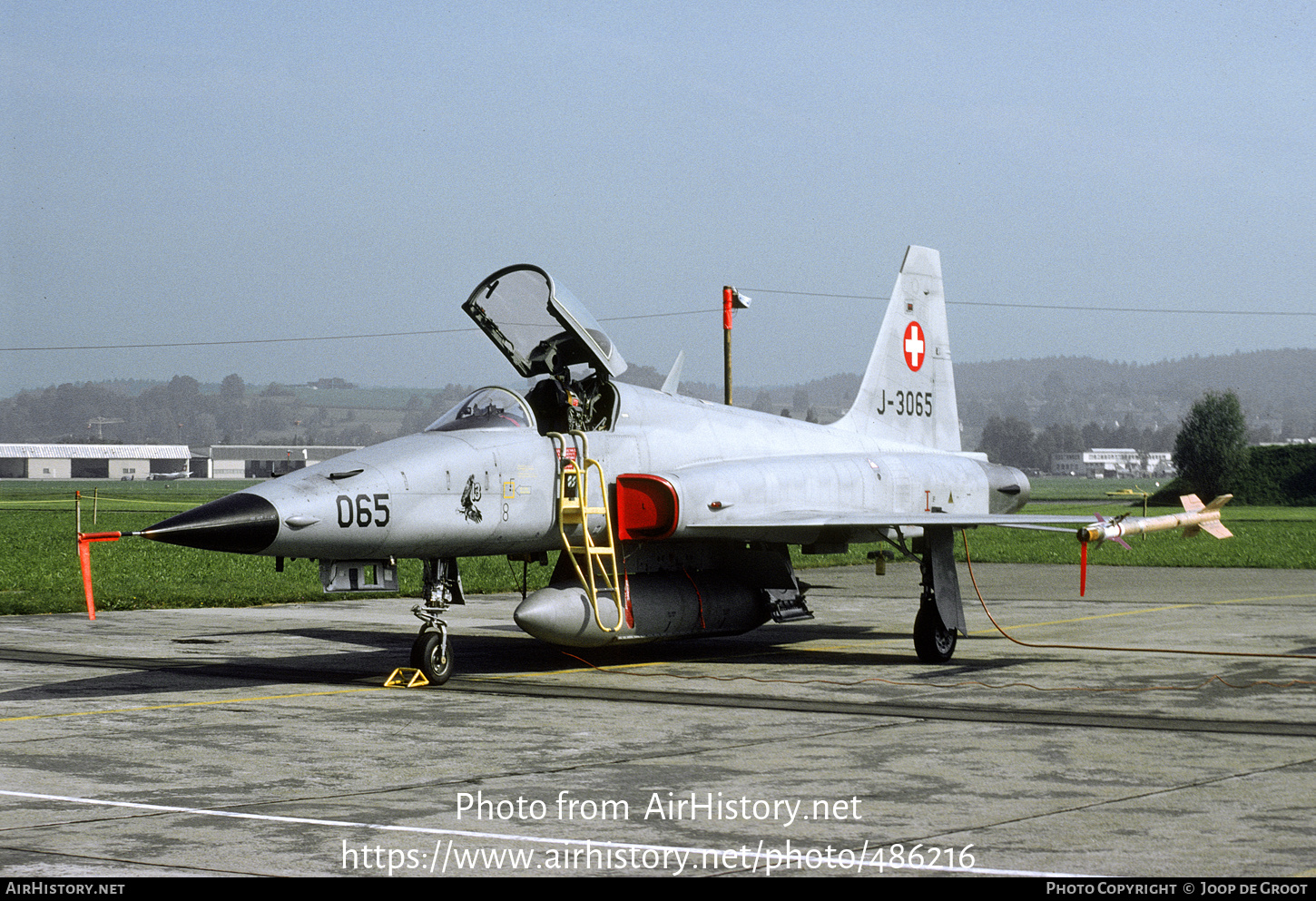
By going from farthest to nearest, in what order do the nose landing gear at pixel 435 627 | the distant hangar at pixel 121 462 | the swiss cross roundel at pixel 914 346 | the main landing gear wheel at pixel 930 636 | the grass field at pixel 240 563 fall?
the distant hangar at pixel 121 462 < the grass field at pixel 240 563 < the swiss cross roundel at pixel 914 346 < the main landing gear wheel at pixel 930 636 < the nose landing gear at pixel 435 627

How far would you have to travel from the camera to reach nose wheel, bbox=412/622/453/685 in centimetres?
1173

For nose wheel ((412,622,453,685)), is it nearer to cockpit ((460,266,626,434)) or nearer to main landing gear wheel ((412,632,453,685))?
main landing gear wheel ((412,632,453,685))

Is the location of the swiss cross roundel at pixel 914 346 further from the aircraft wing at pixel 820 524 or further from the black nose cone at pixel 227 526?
the black nose cone at pixel 227 526

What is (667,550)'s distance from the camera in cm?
1396

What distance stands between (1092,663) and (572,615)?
5.15m

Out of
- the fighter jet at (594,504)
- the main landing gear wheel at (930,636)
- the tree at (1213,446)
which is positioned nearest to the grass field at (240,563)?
the fighter jet at (594,504)

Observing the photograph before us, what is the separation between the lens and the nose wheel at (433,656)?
462 inches

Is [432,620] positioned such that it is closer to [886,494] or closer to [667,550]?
[667,550]

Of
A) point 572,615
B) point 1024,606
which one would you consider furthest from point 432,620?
point 1024,606

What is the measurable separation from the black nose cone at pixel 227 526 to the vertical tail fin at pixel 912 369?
28.8ft

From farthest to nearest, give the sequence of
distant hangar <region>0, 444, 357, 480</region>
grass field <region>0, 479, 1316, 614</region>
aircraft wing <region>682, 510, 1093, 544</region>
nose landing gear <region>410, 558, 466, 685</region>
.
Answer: distant hangar <region>0, 444, 357, 480</region>
grass field <region>0, 479, 1316, 614</region>
aircraft wing <region>682, 510, 1093, 544</region>
nose landing gear <region>410, 558, 466, 685</region>

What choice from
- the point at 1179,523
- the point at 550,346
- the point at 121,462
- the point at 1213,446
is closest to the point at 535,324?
the point at 550,346

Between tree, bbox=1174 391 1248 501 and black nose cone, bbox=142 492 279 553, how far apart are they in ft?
278

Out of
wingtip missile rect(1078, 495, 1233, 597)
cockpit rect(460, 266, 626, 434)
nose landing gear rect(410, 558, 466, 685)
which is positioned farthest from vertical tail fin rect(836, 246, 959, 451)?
nose landing gear rect(410, 558, 466, 685)
